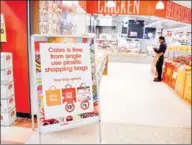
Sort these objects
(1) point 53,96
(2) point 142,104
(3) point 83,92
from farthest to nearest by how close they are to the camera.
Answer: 1. (2) point 142,104
2. (3) point 83,92
3. (1) point 53,96

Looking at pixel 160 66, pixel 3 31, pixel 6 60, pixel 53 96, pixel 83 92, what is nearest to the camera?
pixel 53 96

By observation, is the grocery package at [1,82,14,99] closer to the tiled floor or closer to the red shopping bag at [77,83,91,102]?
the tiled floor

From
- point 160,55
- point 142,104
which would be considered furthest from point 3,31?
point 160,55

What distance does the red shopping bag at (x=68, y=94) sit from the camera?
313 cm

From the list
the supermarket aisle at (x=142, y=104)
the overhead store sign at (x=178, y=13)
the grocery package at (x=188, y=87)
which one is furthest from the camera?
the overhead store sign at (x=178, y=13)

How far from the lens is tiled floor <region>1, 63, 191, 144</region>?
3.48 meters

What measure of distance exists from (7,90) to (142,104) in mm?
2835

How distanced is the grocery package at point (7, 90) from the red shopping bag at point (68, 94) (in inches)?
45.6

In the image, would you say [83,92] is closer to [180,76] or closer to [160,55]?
[180,76]

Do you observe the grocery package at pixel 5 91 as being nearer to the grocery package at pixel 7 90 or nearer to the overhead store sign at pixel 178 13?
the grocery package at pixel 7 90

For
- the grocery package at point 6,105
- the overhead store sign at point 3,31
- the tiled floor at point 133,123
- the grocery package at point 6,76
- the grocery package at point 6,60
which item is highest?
the overhead store sign at point 3,31

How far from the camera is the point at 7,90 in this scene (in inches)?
150

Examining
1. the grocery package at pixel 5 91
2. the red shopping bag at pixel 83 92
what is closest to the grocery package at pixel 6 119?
the grocery package at pixel 5 91

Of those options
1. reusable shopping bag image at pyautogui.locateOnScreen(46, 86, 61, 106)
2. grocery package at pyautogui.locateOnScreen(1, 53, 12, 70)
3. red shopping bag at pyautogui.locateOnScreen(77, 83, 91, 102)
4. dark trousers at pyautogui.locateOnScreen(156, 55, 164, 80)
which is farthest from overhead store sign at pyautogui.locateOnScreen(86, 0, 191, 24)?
reusable shopping bag image at pyautogui.locateOnScreen(46, 86, 61, 106)
